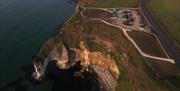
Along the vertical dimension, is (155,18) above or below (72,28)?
below

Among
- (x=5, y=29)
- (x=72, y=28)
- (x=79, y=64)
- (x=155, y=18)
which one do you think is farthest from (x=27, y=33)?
(x=155, y=18)

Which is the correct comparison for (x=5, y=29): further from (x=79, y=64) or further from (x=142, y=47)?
(x=142, y=47)

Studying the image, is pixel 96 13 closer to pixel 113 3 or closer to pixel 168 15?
pixel 113 3

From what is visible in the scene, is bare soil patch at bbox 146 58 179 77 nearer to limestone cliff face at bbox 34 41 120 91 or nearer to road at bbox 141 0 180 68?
road at bbox 141 0 180 68

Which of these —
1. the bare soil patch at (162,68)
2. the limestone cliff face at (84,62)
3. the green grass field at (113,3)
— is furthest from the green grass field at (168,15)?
the limestone cliff face at (84,62)

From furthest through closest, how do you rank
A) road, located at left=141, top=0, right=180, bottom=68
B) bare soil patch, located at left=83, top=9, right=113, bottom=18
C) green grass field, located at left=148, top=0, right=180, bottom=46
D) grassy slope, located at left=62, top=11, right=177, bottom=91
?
bare soil patch, located at left=83, top=9, right=113, bottom=18
green grass field, located at left=148, top=0, right=180, bottom=46
road, located at left=141, top=0, right=180, bottom=68
grassy slope, located at left=62, top=11, right=177, bottom=91

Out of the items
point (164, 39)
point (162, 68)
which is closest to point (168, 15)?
point (164, 39)

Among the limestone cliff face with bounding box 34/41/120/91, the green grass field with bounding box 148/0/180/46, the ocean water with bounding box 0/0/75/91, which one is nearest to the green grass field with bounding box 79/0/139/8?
the green grass field with bounding box 148/0/180/46

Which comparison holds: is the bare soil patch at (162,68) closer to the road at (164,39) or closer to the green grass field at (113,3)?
the road at (164,39)
